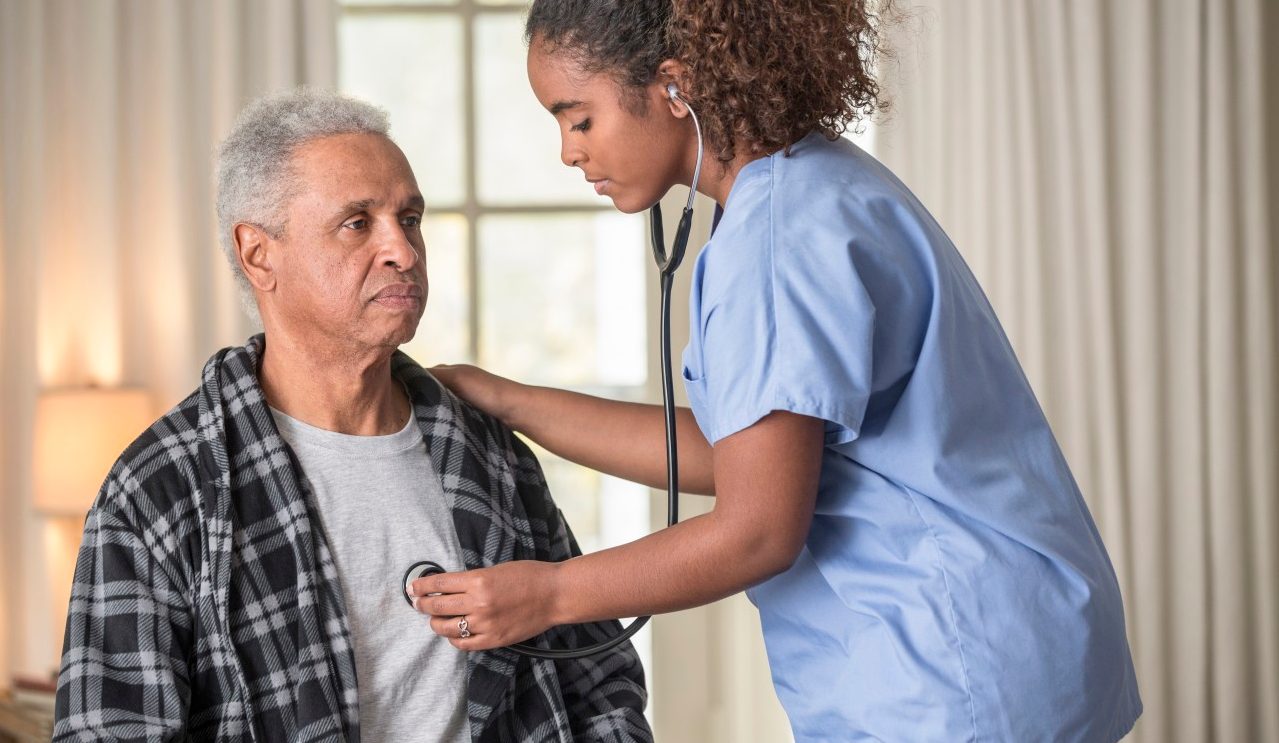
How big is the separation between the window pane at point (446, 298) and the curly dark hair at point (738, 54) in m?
2.05

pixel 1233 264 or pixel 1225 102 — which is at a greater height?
pixel 1225 102

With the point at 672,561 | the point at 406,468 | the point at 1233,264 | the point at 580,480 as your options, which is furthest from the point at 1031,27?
the point at 672,561

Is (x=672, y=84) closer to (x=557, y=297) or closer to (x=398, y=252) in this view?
(x=398, y=252)

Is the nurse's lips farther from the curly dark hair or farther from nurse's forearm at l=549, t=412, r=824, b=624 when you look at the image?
nurse's forearm at l=549, t=412, r=824, b=624

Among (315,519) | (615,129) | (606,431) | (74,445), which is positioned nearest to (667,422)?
(606,431)

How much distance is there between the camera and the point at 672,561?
1.14 m

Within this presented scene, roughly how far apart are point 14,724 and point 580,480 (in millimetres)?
1520

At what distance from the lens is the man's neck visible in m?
1.57

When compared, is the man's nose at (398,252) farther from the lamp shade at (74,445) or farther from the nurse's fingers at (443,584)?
the lamp shade at (74,445)

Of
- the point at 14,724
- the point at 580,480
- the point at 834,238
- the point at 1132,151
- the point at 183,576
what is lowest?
the point at 14,724

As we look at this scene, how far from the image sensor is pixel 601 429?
5.47ft

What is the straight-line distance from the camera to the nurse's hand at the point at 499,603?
1.21 m

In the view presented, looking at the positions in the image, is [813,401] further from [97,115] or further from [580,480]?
[97,115]

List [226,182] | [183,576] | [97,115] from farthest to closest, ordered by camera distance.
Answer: [97,115] < [226,182] < [183,576]
